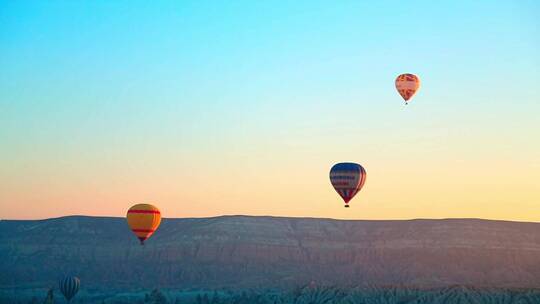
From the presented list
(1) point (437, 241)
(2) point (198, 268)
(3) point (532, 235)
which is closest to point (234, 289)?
(2) point (198, 268)

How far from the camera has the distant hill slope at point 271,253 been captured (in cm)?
15600

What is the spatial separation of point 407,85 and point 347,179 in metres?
10.1

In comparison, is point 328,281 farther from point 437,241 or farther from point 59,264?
point 59,264

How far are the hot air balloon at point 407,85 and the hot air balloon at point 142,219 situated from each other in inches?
1068

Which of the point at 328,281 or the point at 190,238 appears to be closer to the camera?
the point at 328,281

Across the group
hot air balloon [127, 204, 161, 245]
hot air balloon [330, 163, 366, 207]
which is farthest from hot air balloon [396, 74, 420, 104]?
hot air balloon [127, 204, 161, 245]

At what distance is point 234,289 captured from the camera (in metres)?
Answer: 143

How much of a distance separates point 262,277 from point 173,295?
2062 centimetres

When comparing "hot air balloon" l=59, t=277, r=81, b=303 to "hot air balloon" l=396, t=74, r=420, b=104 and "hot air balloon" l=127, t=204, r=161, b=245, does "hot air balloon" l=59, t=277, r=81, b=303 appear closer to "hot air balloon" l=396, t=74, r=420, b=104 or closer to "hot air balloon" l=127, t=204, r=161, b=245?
"hot air balloon" l=127, t=204, r=161, b=245

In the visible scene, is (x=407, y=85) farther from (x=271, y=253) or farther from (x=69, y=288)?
(x=271, y=253)

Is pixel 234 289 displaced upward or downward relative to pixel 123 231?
downward

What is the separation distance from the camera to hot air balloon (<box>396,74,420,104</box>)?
291ft

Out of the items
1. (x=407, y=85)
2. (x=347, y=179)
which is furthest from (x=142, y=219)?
(x=407, y=85)

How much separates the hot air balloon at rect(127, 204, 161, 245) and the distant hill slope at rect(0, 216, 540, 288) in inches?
2056
